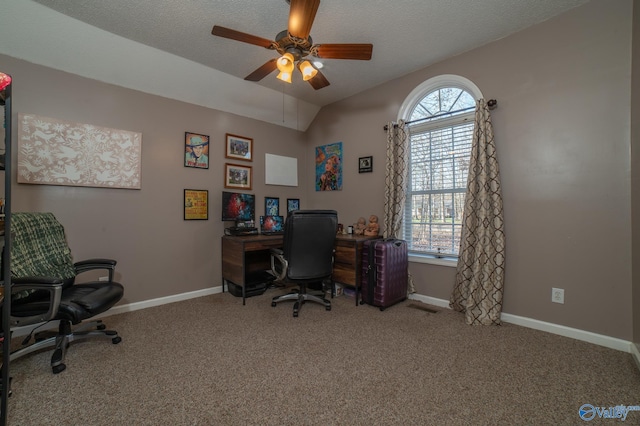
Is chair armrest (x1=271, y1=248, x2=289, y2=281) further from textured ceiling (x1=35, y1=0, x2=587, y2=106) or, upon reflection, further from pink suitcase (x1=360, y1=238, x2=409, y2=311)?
textured ceiling (x1=35, y1=0, x2=587, y2=106)

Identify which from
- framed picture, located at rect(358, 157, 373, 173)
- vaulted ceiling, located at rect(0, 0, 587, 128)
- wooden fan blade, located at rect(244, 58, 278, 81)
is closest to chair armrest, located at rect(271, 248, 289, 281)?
framed picture, located at rect(358, 157, 373, 173)

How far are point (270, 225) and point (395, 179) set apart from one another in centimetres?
179

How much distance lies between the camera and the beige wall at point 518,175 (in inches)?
84.1

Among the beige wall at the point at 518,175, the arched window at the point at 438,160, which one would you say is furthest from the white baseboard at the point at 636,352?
the arched window at the point at 438,160

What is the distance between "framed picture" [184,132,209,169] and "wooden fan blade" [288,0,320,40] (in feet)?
6.63

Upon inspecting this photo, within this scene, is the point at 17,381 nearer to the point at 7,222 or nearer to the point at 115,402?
the point at 115,402

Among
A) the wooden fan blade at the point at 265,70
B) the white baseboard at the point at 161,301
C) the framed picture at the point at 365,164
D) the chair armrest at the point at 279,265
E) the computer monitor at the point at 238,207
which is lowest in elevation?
the white baseboard at the point at 161,301

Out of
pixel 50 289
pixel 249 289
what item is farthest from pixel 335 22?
pixel 249 289

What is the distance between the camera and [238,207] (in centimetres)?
371

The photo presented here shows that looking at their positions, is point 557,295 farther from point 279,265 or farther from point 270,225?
point 270,225

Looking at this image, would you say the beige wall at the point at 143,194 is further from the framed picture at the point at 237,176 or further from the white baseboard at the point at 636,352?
the white baseboard at the point at 636,352

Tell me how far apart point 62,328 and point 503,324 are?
3.64 m

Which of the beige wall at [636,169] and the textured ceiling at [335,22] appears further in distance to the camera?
the textured ceiling at [335,22]

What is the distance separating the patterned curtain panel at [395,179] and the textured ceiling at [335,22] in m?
0.79
